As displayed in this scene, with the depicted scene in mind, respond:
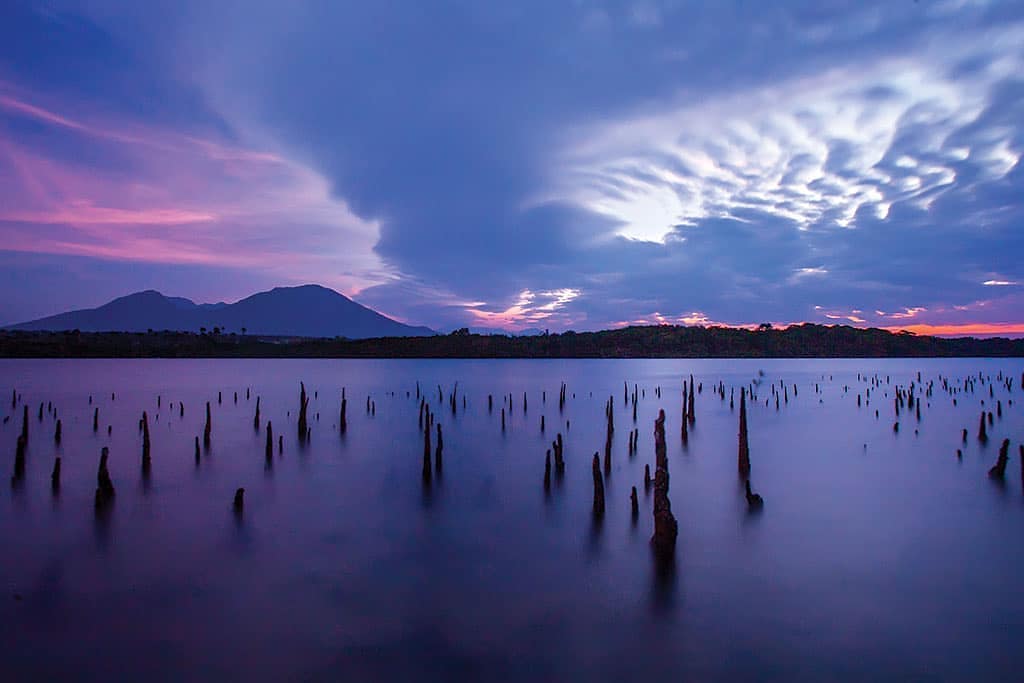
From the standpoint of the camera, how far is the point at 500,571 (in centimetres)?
1359

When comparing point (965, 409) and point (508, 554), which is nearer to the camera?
point (508, 554)

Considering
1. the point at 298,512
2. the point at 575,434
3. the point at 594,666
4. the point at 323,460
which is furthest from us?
the point at 575,434

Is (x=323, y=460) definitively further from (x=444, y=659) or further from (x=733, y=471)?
(x=444, y=659)

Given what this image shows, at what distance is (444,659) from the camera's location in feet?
31.4

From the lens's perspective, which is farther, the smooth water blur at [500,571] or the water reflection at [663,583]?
the water reflection at [663,583]

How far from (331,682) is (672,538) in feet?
26.9

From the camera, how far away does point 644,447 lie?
100 feet

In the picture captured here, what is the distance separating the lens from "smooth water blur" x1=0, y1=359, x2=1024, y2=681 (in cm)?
966

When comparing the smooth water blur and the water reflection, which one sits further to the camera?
the water reflection

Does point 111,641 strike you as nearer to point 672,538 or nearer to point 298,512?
point 298,512

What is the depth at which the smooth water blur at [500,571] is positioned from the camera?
966 cm

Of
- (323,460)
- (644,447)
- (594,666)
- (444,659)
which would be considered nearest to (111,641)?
(444,659)

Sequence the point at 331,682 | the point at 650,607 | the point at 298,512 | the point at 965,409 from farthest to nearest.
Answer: the point at 965,409
the point at 298,512
the point at 650,607
the point at 331,682

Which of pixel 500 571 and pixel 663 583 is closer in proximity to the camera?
pixel 663 583
